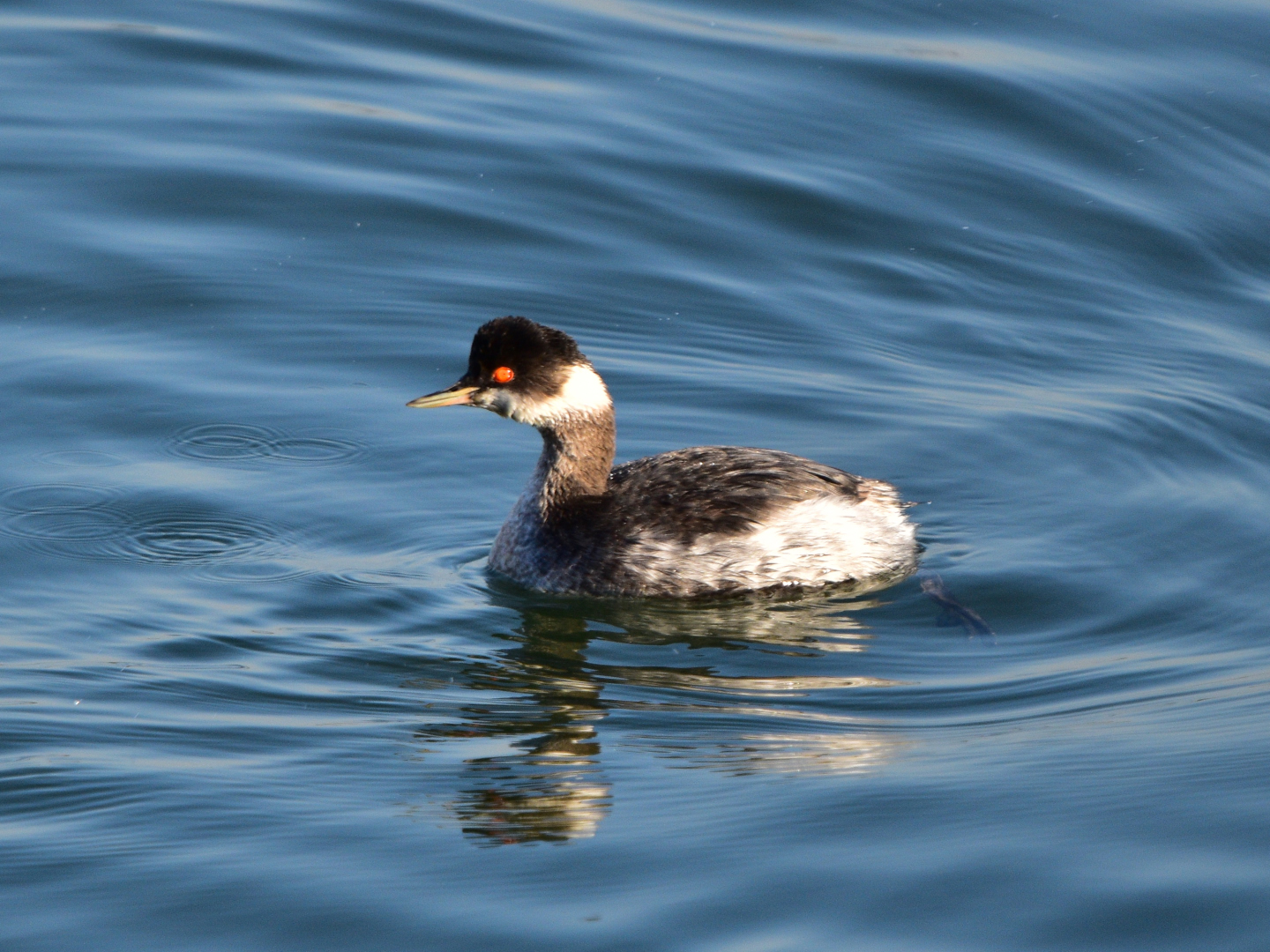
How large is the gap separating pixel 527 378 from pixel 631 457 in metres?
1.62

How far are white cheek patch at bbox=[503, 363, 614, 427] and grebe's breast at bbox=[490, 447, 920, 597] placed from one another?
1.36ft

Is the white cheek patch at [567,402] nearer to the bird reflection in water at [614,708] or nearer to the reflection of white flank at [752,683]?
the bird reflection in water at [614,708]

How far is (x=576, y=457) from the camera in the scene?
9234mm

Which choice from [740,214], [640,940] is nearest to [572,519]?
[640,940]

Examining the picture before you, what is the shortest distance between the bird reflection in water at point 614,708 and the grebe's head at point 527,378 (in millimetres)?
876

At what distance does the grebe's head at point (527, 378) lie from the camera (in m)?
8.98

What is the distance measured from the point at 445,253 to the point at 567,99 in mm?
2654

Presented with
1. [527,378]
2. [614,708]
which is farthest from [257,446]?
[614,708]

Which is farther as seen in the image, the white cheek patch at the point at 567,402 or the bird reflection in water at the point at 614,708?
the white cheek patch at the point at 567,402

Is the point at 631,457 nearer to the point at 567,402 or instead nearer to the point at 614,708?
the point at 567,402

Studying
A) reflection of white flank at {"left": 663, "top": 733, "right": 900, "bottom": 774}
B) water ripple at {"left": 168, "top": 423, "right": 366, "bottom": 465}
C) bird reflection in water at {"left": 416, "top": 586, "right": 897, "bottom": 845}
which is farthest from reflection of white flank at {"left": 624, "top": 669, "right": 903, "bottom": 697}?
water ripple at {"left": 168, "top": 423, "right": 366, "bottom": 465}

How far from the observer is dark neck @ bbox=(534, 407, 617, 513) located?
30.1 ft

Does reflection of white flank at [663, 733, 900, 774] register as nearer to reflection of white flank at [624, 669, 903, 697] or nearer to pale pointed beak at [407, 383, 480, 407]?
reflection of white flank at [624, 669, 903, 697]

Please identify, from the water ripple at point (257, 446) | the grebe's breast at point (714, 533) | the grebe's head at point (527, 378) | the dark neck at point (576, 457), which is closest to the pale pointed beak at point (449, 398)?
the grebe's head at point (527, 378)
